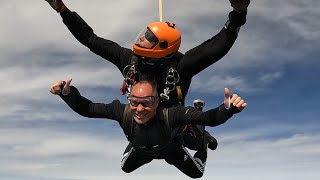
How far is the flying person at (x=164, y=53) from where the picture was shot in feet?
24.6

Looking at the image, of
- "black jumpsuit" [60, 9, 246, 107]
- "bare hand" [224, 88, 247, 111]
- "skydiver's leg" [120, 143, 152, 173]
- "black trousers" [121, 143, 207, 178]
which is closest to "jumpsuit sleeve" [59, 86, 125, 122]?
"black jumpsuit" [60, 9, 246, 107]

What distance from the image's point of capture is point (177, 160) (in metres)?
9.41

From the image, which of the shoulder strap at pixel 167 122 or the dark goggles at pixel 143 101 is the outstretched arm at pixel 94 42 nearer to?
the dark goggles at pixel 143 101

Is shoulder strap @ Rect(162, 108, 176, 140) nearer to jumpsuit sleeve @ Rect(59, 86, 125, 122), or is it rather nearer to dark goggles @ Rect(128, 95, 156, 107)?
dark goggles @ Rect(128, 95, 156, 107)

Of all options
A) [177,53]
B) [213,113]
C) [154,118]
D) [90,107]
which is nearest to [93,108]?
[90,107]

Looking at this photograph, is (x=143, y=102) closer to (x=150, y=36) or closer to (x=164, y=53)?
(x=164, y=53)

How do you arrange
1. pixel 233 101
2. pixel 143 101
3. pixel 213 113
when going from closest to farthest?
1. pixel 233 101
2. pixel 213 113
3. pixel 143 101

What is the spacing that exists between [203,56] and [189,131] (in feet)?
6.75

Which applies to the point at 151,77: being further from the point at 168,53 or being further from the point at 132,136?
the point at 132,136

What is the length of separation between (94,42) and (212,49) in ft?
7.00

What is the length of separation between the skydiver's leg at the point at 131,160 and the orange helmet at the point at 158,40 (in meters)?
2.41

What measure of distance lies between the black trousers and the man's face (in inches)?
46.2

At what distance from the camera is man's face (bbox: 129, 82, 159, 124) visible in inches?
295

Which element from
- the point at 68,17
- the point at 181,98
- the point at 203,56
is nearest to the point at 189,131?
the point at 181,98
